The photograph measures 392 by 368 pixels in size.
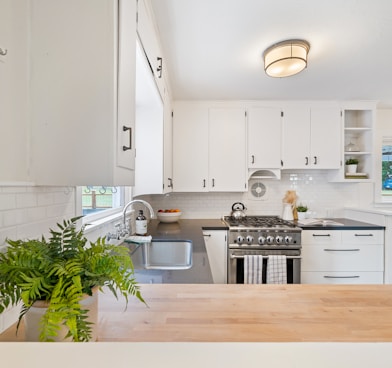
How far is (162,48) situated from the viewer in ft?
6.30

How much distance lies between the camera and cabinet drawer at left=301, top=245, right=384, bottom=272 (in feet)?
8.63

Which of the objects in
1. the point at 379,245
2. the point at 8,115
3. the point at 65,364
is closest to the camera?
the point at 65,364

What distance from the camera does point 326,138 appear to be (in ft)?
9.68

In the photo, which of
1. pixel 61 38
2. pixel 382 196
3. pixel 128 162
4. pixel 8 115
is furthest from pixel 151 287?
pixel 382 196

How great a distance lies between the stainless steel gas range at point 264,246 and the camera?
255cm

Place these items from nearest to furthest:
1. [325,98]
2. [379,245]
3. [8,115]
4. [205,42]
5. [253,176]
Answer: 1. [8,115]
2. [205,42]
3. [379,245]
4. [325,98]
5. [253,176]

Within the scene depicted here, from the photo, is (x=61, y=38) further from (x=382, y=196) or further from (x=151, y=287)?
(x=382, y=196)

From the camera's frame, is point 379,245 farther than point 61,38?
Yes

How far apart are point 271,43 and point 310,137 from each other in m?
1.48

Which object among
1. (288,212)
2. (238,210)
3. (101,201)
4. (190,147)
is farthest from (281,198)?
(101,201)

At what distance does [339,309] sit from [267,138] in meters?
2.42

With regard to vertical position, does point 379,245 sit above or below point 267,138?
below

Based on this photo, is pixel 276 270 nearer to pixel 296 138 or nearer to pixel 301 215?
pixel 301 215

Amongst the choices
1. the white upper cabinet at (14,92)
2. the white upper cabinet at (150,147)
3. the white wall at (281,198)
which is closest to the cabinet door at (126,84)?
the white upper cabinet at (14,92)
